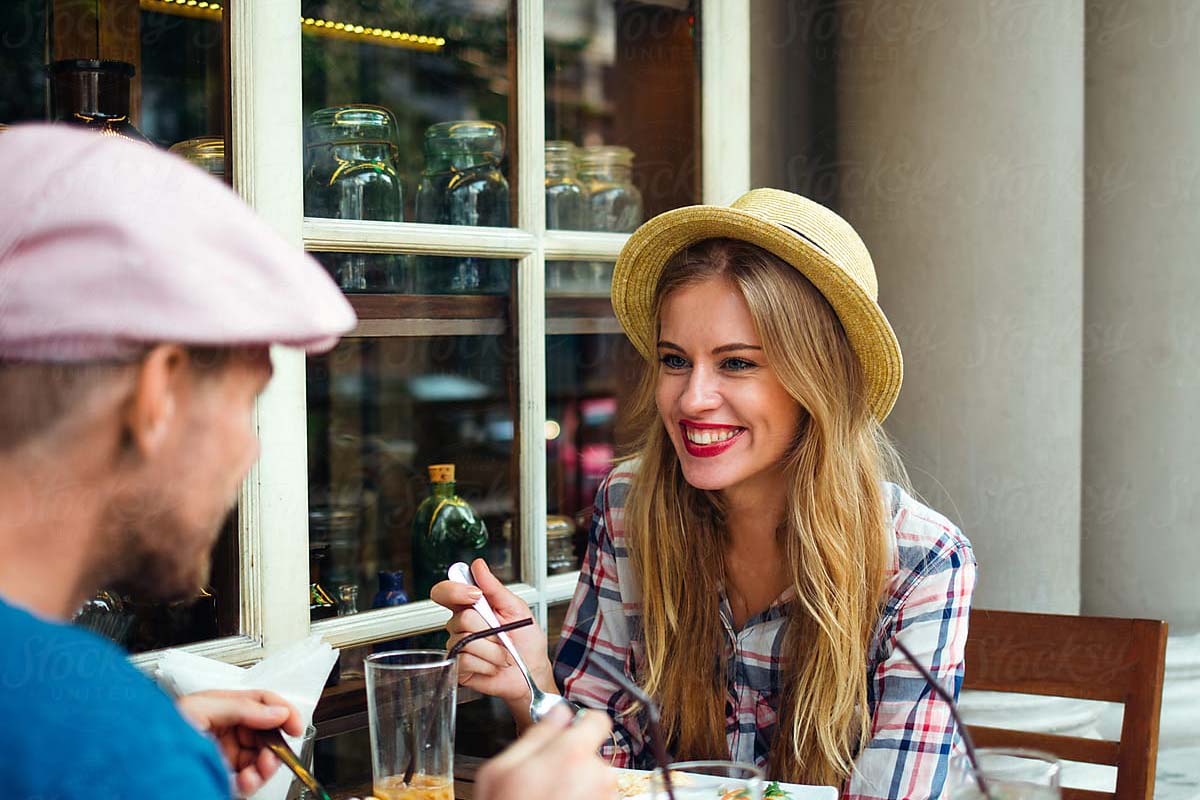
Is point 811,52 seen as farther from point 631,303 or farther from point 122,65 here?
point 122,65

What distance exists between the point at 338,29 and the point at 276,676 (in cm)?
124

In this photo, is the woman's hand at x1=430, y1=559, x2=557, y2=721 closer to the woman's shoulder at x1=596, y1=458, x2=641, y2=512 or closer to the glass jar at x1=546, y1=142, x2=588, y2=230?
the woman's shoulder at x1=596, y1=458, x2=641, y2=512

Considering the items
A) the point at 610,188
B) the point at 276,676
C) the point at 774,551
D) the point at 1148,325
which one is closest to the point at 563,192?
the point at 610,188

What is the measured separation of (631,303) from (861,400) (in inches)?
15.2

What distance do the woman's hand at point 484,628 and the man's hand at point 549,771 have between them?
0.64 meters

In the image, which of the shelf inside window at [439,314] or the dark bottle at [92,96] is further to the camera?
the shelf inside window at [439,314]

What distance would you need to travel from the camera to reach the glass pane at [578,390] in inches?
83.0

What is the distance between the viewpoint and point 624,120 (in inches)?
92.5

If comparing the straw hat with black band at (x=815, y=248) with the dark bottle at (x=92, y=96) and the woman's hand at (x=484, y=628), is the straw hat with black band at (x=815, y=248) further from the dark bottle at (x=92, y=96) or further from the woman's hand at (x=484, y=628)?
the dark bottle at (x=92, y=96)

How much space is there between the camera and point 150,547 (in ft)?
2.39

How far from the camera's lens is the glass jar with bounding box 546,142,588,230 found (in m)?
2.09

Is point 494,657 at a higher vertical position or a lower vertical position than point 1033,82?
lower

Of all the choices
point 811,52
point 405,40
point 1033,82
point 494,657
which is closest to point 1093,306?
point 1033,82

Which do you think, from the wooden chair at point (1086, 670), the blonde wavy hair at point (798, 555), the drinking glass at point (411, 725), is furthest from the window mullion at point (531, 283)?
the drinking glass at point (411, 725)
